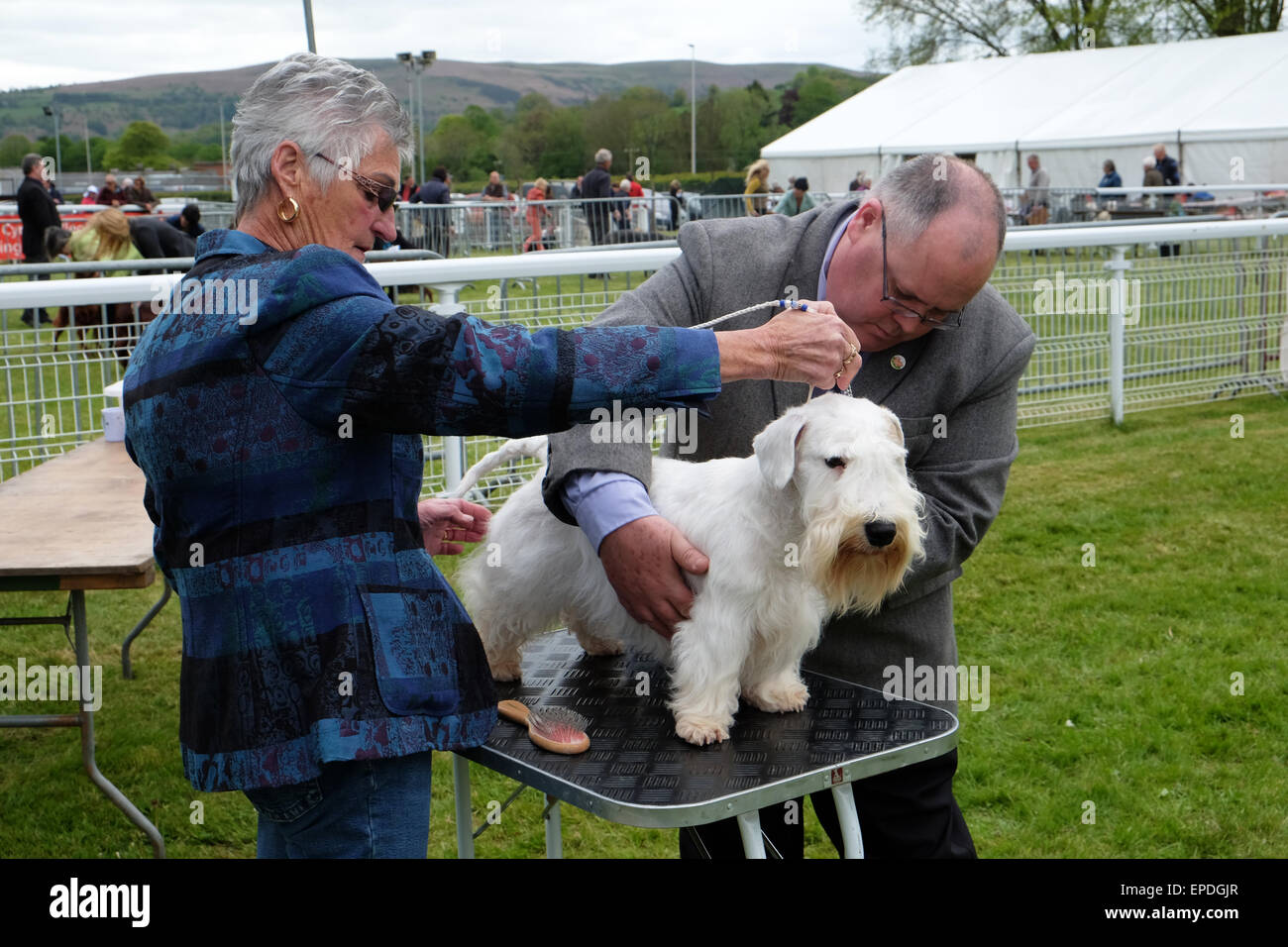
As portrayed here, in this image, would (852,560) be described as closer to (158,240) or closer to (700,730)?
(700,730)

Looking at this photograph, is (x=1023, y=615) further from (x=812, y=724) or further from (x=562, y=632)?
(x=812, y=724)

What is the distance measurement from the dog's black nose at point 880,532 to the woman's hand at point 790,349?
1.24 feet

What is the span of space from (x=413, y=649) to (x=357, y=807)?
0.30 meters

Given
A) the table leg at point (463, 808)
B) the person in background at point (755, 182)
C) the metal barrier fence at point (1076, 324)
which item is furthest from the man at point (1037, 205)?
the table leg at point (463, 808)

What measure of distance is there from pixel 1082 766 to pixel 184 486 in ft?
12.7

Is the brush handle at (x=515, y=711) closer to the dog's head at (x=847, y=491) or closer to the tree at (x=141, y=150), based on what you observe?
the dog's head at (x=847, y=491)

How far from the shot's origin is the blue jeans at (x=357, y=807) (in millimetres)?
2064

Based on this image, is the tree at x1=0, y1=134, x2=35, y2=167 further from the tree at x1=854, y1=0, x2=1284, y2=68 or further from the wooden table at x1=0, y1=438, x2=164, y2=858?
the wooden table at x1=0, y1=438, x2=164, y2=858

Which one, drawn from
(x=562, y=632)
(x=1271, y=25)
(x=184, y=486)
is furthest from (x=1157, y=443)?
(x=1271, y=25)

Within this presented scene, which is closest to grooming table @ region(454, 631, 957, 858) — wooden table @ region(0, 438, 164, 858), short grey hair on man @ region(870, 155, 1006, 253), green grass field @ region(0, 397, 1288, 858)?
short grey hair on man @ region(870, 155, 1006, 253)

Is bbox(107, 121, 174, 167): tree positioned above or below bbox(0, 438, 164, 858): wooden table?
above

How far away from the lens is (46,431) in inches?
233

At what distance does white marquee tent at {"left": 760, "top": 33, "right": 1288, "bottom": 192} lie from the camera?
26609mm

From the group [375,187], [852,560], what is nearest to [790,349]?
[852,560]
